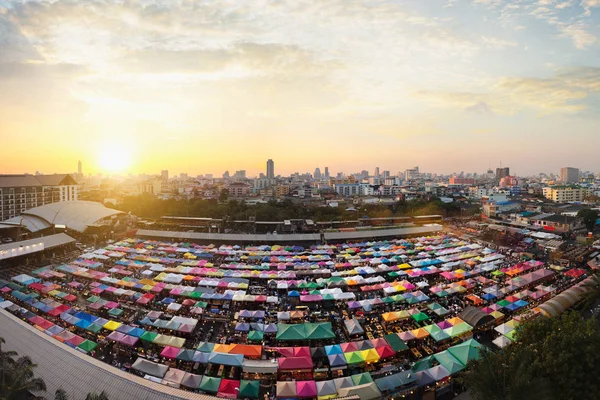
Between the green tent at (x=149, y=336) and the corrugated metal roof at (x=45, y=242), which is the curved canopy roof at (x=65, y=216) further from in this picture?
the green tent at (x=149, y=336)

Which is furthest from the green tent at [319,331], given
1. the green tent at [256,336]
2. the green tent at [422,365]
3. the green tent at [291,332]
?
the green tent at [422,365]

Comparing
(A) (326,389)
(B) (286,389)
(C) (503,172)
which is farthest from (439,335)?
(C) (503,172)

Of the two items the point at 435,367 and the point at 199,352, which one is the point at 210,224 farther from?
the point at 435,367

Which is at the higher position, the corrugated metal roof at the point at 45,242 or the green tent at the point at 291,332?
the corrugated metal roof at the point at 45,242

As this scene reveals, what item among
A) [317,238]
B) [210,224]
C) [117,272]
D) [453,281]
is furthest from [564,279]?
[210,224]

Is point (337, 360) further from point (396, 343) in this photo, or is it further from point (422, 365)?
point (422, 365)

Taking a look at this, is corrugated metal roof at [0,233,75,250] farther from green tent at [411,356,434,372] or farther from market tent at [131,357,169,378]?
green tent at [411,356,434,372]
